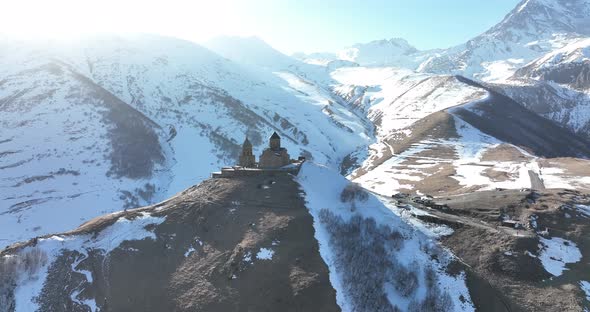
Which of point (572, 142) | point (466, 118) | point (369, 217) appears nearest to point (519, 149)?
point (466, 118)

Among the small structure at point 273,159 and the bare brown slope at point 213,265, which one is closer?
the bare brown slope at point 213,265

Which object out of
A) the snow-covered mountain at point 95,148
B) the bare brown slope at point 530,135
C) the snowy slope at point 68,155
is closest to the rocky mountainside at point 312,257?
the snowy slope at point 68,155

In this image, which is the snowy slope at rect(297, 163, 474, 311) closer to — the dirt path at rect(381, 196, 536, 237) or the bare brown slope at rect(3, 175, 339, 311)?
the bare brown slope at rect(3, 175, 339, 311)

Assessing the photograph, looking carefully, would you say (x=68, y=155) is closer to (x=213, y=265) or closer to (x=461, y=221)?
(x=213, y=265)

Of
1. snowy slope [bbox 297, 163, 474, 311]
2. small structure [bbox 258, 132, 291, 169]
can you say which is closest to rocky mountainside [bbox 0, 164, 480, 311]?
snowy slope [bbox 297, 163, 474, 311]

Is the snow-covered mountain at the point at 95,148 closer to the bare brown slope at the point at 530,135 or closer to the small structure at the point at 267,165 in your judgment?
the bare brown slope at the point at 530,135

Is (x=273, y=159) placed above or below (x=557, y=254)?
below

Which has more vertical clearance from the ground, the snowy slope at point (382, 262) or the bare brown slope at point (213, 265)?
the snowy slope at point (382, 262)

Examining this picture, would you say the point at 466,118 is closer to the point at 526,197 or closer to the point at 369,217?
the point at 526,197

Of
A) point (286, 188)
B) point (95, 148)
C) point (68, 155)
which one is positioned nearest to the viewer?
point (286, 188)

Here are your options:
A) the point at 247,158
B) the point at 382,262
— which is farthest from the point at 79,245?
the point at 382,262
